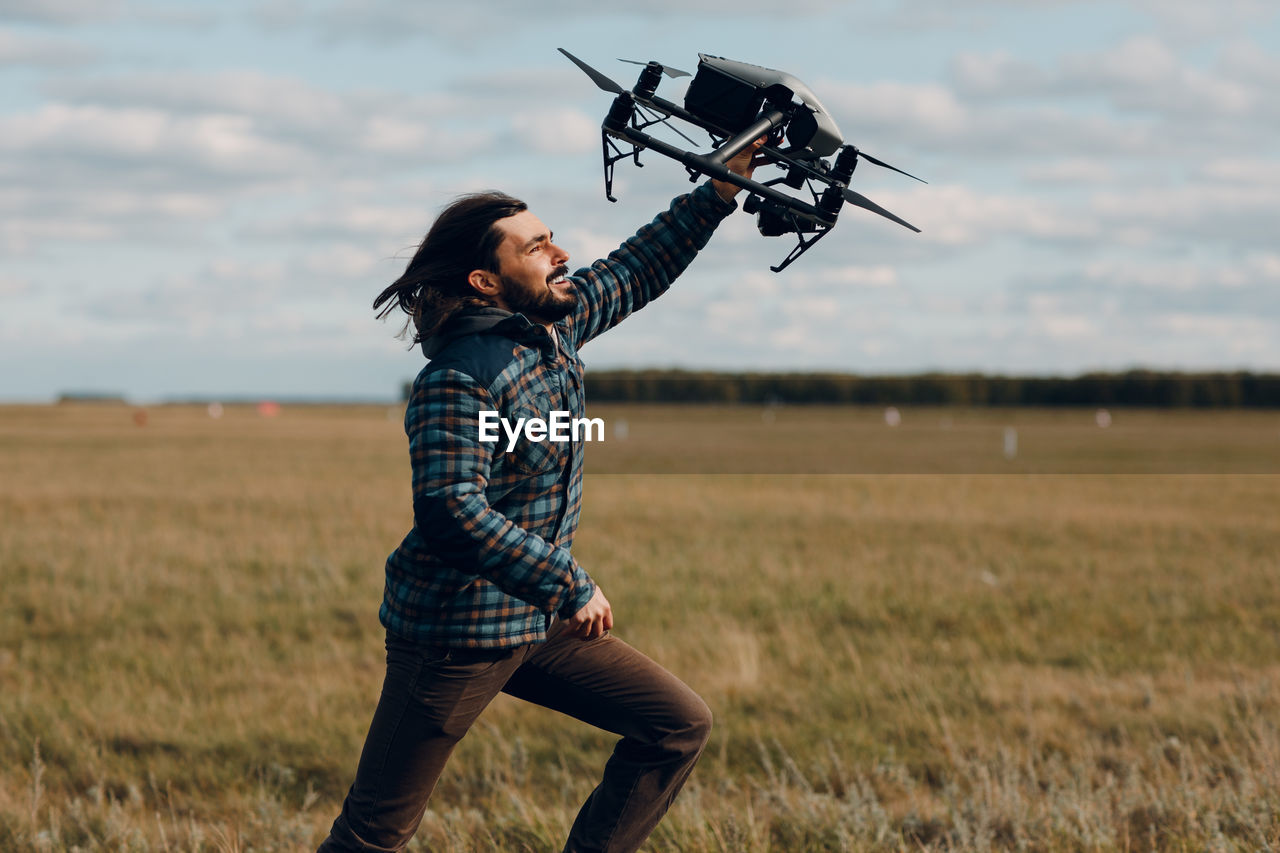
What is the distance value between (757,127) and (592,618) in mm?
1506

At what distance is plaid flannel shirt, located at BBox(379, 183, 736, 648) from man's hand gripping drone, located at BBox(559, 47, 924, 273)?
0.59m

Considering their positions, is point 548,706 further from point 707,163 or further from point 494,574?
point 707,163

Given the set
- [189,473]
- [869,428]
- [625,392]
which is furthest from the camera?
[625,392]

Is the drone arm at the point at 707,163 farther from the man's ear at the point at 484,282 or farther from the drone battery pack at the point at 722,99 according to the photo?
the man's ear at the point at 484,282

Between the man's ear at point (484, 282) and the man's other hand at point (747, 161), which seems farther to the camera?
the man's other hand at point (747, 161)

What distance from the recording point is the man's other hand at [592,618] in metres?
3.23

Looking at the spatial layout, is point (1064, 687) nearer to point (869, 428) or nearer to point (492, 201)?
point (492, 201)

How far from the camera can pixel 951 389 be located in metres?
104

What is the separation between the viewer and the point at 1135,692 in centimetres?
827

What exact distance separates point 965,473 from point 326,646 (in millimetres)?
28715

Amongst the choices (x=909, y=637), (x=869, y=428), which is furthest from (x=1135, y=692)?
(x=869, y=428)

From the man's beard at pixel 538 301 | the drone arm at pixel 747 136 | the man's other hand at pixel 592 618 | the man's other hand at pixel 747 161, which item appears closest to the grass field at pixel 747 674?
the man's other hand at pixel 592 618

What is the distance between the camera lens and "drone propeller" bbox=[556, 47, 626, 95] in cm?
350

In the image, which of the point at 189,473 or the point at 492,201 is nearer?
the point at 492,201
